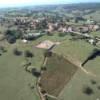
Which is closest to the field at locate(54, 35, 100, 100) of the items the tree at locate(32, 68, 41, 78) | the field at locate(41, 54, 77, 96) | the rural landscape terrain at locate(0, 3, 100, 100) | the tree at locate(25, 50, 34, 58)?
the rural landscape terrain at locate(0, 3, 100, 100)

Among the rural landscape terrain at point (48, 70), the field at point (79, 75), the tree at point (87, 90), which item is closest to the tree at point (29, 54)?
the rural landscape terrain at point (48, 70)

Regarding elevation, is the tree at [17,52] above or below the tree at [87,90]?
below

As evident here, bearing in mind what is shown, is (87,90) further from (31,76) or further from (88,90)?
(31,76)

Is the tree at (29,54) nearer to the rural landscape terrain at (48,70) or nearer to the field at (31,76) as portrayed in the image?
Result: the rural landscape terrain at (48,70)

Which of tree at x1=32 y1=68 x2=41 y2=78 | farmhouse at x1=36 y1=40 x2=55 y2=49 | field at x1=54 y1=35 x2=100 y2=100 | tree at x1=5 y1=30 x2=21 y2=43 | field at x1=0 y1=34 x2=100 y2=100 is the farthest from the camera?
tree at x1=5 y1=30 x2=21 y2=43

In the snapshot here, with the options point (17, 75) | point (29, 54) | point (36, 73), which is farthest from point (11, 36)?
point (36, 73)

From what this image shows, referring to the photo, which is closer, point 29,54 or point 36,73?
point 36,73

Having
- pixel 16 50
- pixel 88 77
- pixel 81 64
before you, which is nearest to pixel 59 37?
pixel 16 50

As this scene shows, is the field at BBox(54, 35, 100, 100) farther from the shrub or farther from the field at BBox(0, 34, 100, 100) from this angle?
the shrub
